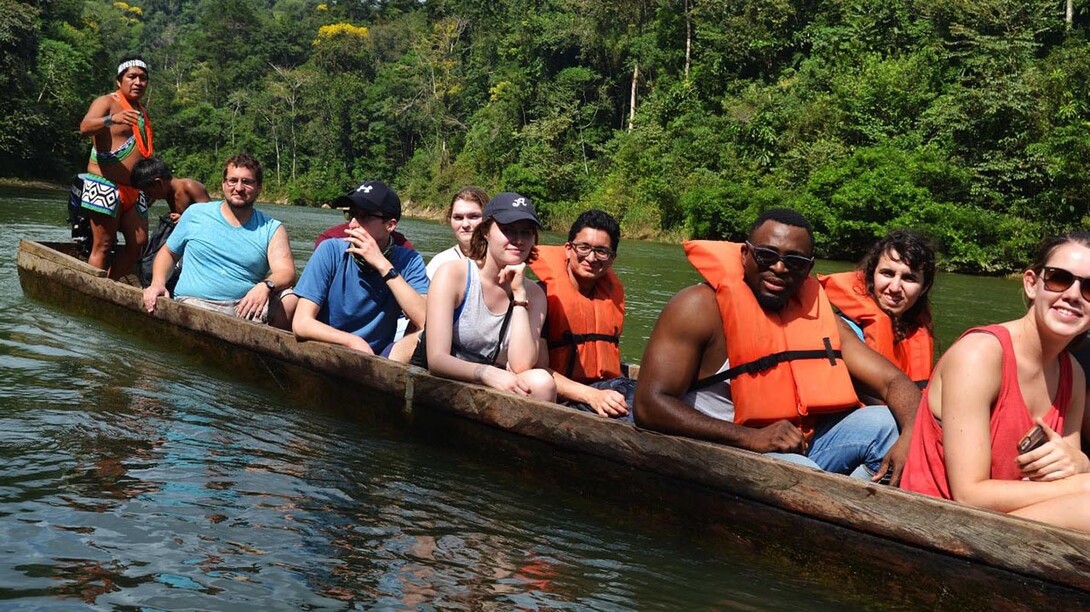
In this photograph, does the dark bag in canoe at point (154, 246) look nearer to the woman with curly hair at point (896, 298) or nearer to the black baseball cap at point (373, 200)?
the black baseball cap at point (373, 200)

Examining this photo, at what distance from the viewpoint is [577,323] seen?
4.97 metres

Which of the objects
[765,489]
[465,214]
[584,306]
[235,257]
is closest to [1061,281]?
[765,489]

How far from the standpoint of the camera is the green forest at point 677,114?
2338 cm

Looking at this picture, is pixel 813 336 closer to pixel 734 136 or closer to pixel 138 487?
pixel 138 487

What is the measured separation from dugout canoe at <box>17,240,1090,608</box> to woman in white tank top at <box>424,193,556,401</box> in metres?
0.10

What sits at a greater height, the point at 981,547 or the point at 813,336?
the point at 813,336

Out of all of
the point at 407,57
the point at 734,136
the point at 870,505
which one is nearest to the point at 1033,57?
the point at 734,136

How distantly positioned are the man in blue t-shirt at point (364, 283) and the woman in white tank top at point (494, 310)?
0.57 meters

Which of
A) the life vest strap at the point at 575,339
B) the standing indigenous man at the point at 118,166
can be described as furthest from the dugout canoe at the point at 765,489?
the standing indigenous man at the point at 118,166

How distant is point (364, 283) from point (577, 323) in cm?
114

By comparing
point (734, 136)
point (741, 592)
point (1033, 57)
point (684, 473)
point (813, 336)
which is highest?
point (1033, 57)

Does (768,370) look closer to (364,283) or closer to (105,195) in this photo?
(364,283)

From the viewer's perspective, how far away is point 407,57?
63.5 metres

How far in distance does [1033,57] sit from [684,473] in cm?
2751
